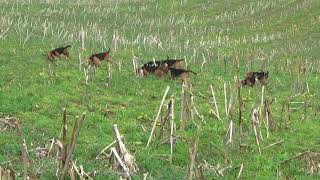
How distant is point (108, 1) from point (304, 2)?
600 inches

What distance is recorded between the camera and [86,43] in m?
23.9

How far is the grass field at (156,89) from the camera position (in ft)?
35.7

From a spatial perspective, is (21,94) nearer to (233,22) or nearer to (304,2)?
(233,22)

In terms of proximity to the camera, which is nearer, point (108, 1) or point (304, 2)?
point (304, 2)

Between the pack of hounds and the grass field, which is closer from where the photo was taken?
the grass field

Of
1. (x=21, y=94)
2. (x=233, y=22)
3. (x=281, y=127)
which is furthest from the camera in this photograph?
(x=233, y=22)

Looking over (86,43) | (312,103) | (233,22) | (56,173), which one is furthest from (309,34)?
(56,173)

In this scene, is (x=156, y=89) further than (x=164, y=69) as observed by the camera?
No

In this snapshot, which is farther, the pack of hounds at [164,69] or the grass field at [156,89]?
the pack of hounds at [164,69]

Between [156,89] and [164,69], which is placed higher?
[164,69]

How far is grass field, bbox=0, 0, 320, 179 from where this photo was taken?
10.9 meters

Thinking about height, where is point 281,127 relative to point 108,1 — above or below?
below

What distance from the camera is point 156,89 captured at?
1639 centimetres

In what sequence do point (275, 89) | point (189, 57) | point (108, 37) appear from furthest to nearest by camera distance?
point (108, 37)
point (189, 57)
point (275, 89)
